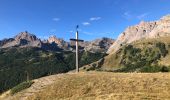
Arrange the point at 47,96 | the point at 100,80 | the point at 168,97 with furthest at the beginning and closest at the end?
the point at 100,80 < the point at 47,96 < the point at 168,97

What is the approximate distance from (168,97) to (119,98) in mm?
6267

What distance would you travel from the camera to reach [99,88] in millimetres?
47062

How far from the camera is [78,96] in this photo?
44594mm

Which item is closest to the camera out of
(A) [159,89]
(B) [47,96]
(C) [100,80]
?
(A) [159,89]

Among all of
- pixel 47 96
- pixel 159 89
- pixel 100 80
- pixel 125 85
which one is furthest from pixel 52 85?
pixel 159 89

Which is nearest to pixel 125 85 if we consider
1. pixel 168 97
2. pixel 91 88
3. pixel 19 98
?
pixel 91 88

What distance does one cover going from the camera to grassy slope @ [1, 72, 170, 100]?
140ft

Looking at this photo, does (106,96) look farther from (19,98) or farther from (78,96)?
(19,98)

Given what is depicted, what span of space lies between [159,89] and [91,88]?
33.5 ft

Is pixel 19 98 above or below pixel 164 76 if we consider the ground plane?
below

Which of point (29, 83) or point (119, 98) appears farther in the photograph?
point (29, 83)

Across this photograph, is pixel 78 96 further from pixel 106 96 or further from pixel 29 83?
pixel 29 83

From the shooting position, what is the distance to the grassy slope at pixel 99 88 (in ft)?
140

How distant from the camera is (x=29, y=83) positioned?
56.3 metres
